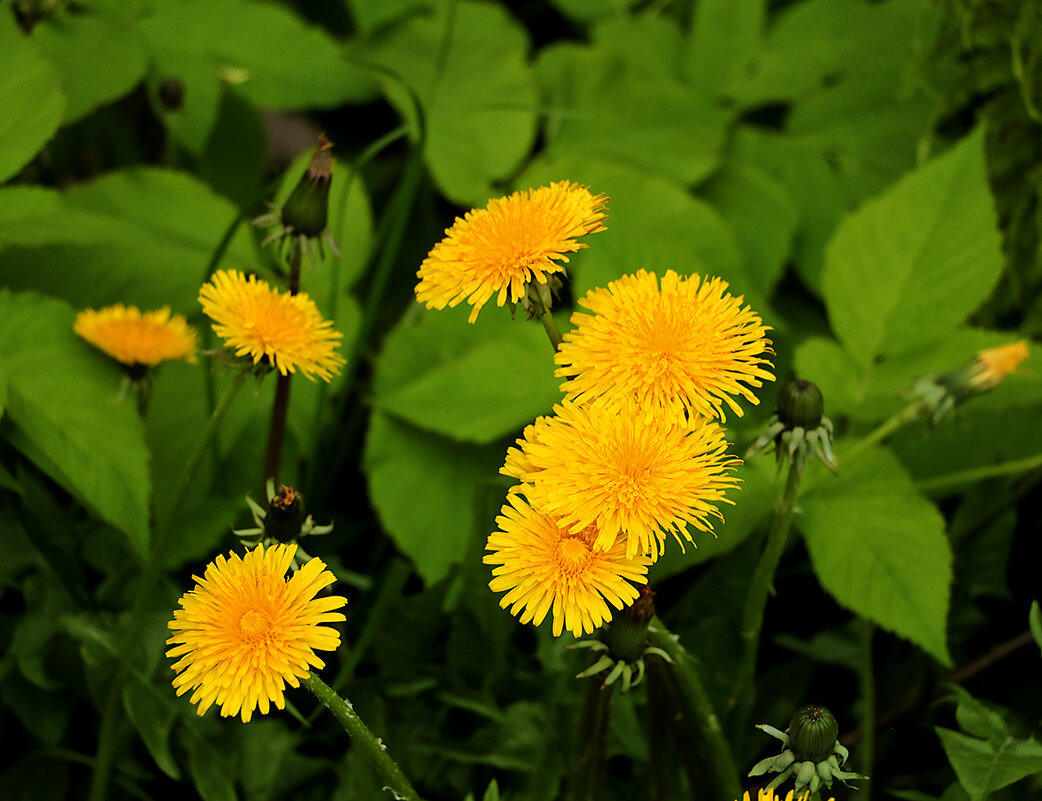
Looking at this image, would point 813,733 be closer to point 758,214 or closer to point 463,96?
point 758,214

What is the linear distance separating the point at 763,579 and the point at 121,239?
0.86m

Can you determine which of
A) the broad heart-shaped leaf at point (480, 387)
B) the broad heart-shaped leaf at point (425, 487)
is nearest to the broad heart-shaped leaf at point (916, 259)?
the broad heart-shaped leaf at point (480, 387)

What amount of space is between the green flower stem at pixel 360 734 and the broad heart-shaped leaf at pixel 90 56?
1.05m

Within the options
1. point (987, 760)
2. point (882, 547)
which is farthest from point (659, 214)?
point (987, 760)

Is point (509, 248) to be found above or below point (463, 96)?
above

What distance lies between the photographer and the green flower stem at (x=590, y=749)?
0.93 m

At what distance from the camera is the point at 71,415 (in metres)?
1.10

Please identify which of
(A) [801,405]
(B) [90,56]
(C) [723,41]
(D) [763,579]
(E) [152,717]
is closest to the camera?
(A) [801,405]

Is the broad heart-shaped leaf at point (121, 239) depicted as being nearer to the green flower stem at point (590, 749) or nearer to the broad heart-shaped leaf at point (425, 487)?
the broad heart-shaped leaf at point (425, 487)

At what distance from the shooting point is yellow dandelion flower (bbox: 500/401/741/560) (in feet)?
2.25

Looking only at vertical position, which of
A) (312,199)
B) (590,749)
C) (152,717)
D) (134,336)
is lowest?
(152,717)

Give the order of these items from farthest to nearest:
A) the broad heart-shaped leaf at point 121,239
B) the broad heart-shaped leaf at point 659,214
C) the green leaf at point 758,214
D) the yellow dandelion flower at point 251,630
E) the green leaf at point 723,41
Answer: the green leaf at point 723,41 → the green leaf at point 758,214 → the broad heart-shaped leaf at point 659,214 → the broad heart-shaped leaf at point 121,239 → the yellow dandelion flower at point 251,630

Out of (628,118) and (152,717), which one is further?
(628,118)

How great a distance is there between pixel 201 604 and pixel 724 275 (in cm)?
105
